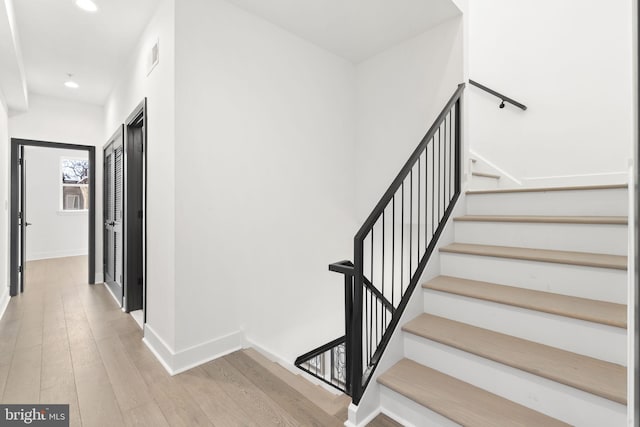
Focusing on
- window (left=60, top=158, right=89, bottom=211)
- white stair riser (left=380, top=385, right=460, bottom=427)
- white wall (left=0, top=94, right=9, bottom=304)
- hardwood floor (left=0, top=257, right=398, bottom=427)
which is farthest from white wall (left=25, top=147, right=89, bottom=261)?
white stair riser (left=380, top=385, right=460, bottom=427)

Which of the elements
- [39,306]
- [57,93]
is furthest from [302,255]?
[57,93]

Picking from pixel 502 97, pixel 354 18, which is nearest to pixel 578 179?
pixel 502 97

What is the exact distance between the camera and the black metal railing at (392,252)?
1.63 m

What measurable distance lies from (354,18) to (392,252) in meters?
2.00

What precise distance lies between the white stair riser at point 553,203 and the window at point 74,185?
7689 mm

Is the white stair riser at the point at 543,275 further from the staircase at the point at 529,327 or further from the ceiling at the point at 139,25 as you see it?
the ceiling at the point at 139,25

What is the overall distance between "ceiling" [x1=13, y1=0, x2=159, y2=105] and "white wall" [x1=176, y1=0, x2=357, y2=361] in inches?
30.1

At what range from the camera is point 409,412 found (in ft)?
5.17

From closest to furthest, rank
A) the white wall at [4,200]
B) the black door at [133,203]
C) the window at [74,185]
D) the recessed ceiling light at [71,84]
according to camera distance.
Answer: the black door at [133,203], the white wall at [4,200], the recessed ceiling light at [71,84], the window at [74,185]

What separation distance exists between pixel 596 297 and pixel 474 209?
1065 millimetres

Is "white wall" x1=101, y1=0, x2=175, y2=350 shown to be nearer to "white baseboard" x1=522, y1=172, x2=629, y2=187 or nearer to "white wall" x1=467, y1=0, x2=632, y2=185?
"white wall" x1=467, y1=0, x2=632, y2=185

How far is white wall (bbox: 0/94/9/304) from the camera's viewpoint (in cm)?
350

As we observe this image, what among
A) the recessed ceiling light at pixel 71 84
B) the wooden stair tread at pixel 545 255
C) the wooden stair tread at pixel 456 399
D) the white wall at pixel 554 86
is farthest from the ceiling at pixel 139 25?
the wooden stair tread at pixel 456 399

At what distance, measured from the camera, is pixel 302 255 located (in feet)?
9.87
